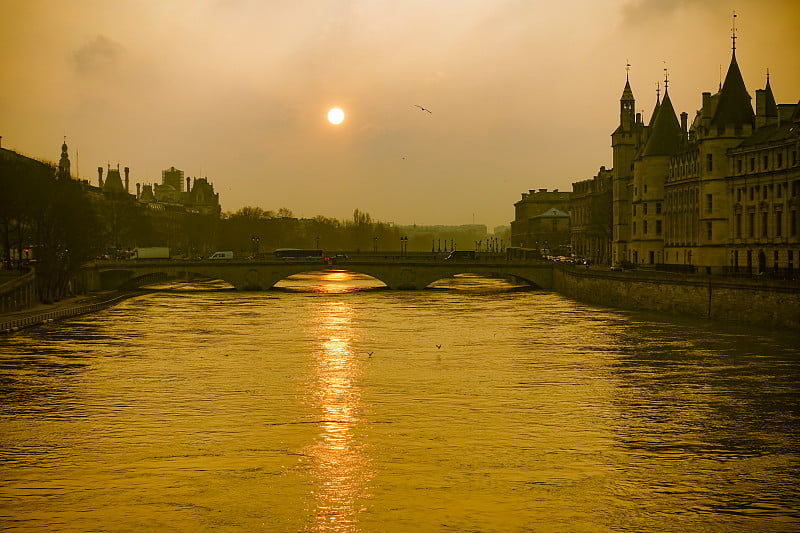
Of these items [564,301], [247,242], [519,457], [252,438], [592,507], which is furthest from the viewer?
[247,242]

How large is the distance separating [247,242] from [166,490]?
16115 cm

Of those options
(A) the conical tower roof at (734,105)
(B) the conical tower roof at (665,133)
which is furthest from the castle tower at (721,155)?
(B) the conical tower roof at (665,133)

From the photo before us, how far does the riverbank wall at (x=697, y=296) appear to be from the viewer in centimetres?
5156

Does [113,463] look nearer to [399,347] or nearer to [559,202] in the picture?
[399,347]

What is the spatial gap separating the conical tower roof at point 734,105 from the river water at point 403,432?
23075mm

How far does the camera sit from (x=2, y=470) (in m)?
25.8

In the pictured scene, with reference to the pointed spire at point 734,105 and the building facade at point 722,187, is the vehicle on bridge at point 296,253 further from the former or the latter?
the pointed spire at point 734,105

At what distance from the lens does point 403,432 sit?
29922 millimetres

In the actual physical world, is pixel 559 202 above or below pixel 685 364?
above

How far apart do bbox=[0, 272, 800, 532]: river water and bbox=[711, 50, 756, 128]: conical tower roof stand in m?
23.1

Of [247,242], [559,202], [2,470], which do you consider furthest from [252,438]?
[559,202]

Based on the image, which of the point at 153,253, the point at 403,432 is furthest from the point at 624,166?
the point at 403,432

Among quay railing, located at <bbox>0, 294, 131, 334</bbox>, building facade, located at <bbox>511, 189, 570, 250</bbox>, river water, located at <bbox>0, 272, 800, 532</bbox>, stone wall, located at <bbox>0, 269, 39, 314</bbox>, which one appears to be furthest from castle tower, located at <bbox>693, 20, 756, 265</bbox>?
building facade, located at <bbox>511, 189, 570, 250</bbox>

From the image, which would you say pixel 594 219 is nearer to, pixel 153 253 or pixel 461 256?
pixel 461 256
